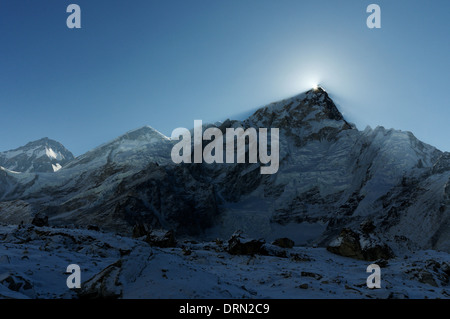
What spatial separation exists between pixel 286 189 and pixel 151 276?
342 ft

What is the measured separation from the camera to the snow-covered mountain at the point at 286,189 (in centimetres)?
6494

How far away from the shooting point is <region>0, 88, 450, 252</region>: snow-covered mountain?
6494cm

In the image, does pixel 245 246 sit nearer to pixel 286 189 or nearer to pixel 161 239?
pixel 161 239

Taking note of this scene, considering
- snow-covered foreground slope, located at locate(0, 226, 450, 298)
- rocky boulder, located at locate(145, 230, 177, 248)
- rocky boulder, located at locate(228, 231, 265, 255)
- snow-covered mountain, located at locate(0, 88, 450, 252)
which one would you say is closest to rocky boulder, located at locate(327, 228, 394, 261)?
snow-covered mountain, located at locate(0, 88, 450, 252)

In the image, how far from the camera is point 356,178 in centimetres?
9869

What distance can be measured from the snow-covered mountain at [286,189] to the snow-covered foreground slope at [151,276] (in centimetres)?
2521

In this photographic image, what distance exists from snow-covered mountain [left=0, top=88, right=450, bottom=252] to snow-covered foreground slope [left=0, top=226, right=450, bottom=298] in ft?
82.7

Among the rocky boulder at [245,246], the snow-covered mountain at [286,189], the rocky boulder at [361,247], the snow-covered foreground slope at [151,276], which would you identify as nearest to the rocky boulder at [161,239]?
the rocky boulder at [245,246]

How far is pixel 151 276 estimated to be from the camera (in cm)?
1359

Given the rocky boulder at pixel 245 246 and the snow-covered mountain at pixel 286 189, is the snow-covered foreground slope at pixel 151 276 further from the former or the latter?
the snow-covered mountain at pixel 286 189

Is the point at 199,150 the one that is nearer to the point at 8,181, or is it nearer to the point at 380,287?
the point at 8,181
